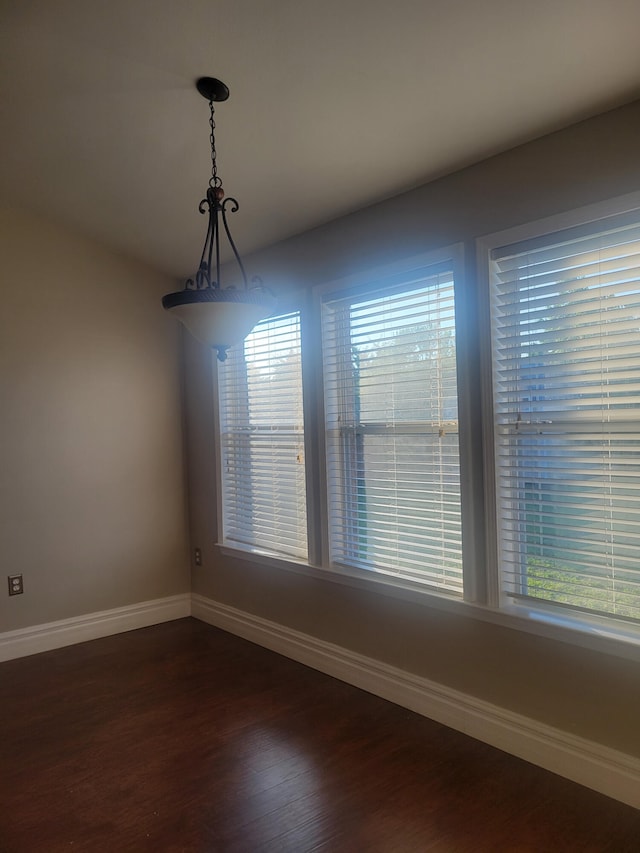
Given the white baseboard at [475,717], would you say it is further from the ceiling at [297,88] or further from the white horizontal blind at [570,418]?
the ceiling at [297,88]

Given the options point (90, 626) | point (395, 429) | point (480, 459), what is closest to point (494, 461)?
point (480, 459)

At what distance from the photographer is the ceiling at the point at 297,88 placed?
1789 mm

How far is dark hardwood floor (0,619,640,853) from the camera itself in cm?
190

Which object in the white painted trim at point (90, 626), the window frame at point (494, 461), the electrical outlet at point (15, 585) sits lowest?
the white painted trim at point (90, 626)

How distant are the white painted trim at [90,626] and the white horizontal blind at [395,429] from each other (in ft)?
5.63

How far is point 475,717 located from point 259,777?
945 millimetres

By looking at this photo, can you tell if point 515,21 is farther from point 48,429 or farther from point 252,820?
point 48,429

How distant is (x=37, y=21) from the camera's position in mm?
2023

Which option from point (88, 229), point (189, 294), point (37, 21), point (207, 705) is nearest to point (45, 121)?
point (37, 21)

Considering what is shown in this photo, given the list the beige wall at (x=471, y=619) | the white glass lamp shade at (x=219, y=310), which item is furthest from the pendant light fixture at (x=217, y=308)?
the beige wall at (x=471, y=619)

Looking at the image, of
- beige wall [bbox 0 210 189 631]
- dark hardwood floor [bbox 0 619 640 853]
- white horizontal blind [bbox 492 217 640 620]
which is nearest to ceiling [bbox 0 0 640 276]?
white horizontal blind [bbox 492 217 640 620]

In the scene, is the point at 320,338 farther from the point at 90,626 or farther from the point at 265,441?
the point at 90,626

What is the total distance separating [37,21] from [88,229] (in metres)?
1.77

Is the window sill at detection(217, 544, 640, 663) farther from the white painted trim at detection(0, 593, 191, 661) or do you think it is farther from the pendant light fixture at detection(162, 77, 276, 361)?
the pendant light fixture at detection(162, 77, 276, 361)
